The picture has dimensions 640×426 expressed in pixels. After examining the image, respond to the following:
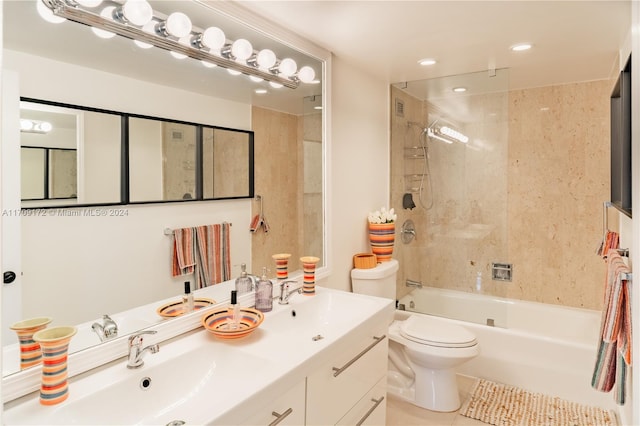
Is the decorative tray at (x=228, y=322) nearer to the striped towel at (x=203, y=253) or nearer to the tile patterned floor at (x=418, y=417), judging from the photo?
the striped towel at (x=203, y=253)

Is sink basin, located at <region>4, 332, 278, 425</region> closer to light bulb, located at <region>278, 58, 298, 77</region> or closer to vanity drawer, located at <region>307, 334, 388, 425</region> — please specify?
vanity drawer, located at <region>307, 334, 388, 425</region>

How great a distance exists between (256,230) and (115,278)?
76cm

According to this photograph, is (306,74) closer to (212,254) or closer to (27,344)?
(212,254)

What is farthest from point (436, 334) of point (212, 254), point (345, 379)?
point (212, 254)

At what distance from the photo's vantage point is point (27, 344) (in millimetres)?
1173

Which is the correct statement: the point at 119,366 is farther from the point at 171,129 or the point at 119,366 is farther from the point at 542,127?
the point at 542,127

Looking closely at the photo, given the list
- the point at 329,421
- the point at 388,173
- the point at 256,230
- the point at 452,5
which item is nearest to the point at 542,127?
the point at 388,173

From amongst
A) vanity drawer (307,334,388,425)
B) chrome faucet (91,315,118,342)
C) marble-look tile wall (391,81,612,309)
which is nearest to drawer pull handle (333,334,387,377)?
vanity drawer (307,334,388,425)

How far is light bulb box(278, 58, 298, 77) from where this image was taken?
2.20 m

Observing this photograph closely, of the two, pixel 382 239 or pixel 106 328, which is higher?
pixel 382 239

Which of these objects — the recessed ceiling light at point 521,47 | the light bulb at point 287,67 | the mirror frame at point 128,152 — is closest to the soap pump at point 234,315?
the mirror frame at point 128,152

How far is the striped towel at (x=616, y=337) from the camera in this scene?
1576mm

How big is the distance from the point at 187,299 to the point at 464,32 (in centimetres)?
208

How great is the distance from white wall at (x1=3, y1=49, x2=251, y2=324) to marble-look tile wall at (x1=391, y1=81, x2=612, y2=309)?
87.1 inches
